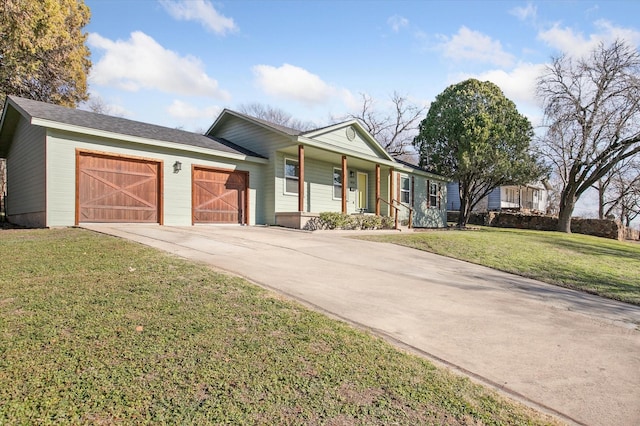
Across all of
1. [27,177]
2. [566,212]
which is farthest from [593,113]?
[27,177]

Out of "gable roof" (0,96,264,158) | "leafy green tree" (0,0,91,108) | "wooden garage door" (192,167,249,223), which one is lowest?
"wooden garage door" (192,167,249,223)

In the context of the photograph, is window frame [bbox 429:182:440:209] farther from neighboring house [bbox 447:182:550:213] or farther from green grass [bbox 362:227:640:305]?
neighboring house [bbox 447:182:550:213]

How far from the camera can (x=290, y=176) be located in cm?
1504

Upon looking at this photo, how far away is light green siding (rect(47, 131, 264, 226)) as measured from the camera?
9.84m

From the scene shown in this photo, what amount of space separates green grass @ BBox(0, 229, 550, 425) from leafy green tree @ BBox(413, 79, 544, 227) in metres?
17.6

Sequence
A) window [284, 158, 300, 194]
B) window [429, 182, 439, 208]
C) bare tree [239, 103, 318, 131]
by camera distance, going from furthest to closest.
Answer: bare tree [239, 103, 318, 131] < window [429, 182, 439, 208] < window [284, 158, 300, 194]

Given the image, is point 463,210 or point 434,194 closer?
point 463,210

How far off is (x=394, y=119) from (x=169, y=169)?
26818 mm

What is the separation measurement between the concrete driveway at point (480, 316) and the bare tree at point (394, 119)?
92.9ft

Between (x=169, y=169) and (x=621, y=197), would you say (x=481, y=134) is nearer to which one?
(x=169, y=169)

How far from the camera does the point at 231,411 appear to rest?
221 cm

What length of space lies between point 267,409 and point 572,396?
2344 mm

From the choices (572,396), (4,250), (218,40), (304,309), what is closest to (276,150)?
(218,40)

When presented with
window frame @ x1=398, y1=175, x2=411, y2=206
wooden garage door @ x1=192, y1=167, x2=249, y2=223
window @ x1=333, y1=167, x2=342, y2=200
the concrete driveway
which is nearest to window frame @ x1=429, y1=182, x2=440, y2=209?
window frame @ x1=398, y1=175, x2=411, y2=206
